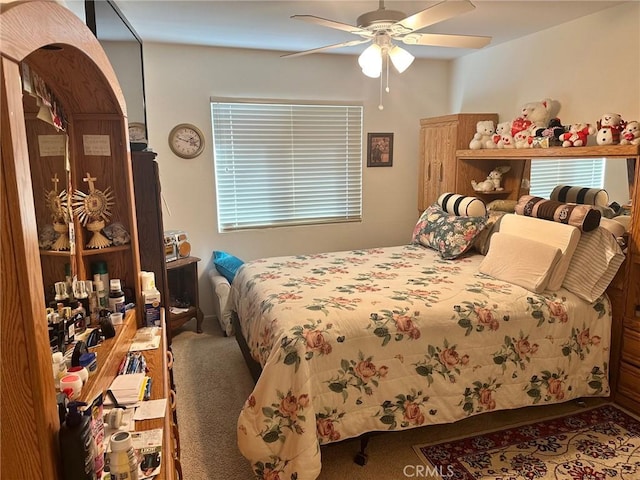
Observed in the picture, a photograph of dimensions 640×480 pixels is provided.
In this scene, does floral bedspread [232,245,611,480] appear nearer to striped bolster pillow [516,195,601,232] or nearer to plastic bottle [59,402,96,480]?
striped bolster pillow [516,195,601,232]

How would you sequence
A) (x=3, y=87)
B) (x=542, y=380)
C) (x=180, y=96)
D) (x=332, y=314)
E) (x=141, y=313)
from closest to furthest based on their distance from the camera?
(x=3, y=87) → (x=141, y=313) → (x=332, y=314) → (x=542, y=380) → (x=180, y=96)

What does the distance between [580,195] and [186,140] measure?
3.17 m

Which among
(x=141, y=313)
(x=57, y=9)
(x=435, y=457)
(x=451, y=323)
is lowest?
(x=435, y=457)

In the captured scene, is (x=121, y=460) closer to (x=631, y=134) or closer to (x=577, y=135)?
(x=631, y=134)

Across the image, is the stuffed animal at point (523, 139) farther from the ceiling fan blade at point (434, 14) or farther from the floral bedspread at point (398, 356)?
the ceiling fan blade at point (434, 14)

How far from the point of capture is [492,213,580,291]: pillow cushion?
260 centimetres

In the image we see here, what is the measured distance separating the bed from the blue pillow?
A: 3.62ft

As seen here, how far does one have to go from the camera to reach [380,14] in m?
2.19

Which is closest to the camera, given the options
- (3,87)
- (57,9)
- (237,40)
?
(3,87)

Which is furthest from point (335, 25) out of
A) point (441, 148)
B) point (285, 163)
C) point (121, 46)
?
point (441, 148)

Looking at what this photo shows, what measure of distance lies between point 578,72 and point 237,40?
2.63 meters

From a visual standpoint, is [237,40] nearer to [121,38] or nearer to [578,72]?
[121,38]

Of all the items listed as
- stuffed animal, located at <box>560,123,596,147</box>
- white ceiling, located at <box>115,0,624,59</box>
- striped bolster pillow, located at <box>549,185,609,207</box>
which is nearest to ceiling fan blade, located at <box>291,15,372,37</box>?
white ceiling, located at <box>115,0,624,59</box>

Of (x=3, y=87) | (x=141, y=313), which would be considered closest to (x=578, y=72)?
(x=141, y=313)
